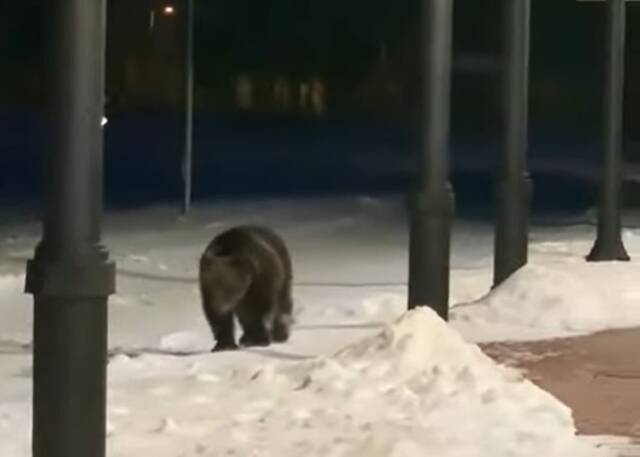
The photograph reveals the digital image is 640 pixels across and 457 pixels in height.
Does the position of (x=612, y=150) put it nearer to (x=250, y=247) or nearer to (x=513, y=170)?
(x=513, y=170)

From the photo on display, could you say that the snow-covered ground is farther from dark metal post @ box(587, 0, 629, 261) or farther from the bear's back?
the bear's back

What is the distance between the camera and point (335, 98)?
42000 mm

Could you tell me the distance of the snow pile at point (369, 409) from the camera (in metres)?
7.64

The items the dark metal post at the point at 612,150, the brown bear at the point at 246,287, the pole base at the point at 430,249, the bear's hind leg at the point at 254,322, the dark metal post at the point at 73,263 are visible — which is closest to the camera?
the dark metal post at the point at 73,263

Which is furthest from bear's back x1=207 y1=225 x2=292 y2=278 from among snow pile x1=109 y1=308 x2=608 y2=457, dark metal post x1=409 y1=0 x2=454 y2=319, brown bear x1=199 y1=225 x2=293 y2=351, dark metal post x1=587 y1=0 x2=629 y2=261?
dark metal post x1=587 y1=0 x2=629 y2=261

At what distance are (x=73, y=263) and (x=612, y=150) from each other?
1188 centimetres

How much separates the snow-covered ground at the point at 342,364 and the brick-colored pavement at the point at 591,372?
0.81 feet

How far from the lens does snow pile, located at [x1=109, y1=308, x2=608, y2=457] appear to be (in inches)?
301

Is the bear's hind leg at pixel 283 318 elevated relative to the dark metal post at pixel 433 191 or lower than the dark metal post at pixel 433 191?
lower

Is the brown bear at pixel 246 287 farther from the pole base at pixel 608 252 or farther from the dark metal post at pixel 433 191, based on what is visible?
the pole base at pixel 608 252

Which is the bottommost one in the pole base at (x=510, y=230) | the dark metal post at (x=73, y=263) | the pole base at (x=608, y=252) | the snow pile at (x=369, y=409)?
the pole base at (x=608, y=252)

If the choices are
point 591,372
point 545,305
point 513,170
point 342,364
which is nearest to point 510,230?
point 513,170

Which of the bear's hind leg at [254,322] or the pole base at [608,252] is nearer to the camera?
the bear's hind leg at [254,322]

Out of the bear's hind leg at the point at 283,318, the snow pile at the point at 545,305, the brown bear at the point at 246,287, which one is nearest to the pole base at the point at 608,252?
the snow pile at the point at 545,305
